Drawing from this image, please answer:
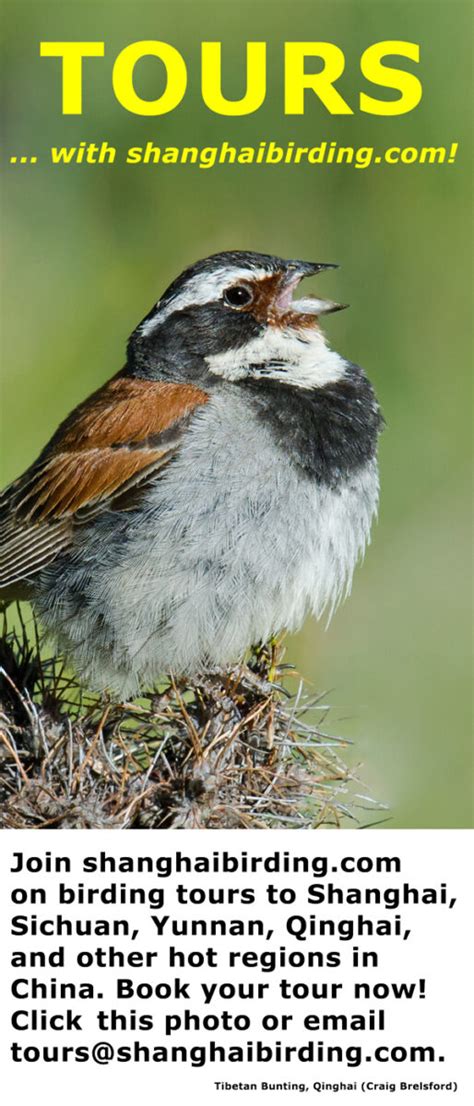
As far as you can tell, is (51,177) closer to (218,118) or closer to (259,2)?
(218,118)

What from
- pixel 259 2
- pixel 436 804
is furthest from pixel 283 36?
pixel 436 804

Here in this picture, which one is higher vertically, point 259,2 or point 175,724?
point 259,2

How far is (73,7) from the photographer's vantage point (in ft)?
18.1

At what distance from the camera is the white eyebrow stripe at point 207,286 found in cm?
448

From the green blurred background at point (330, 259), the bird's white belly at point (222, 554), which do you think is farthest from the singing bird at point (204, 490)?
the green blurred background at point (330, 259)

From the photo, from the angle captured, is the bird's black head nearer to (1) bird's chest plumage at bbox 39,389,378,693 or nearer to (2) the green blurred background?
(1) bird's chest plumage at bbox 39,389,378,693

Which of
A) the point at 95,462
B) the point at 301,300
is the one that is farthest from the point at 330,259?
the point at 95,462

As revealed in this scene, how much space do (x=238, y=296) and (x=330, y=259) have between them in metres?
1.89

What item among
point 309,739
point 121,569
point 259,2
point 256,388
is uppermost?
point 259,2

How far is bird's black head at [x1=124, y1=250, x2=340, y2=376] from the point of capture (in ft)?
14.7

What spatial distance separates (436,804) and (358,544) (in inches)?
61.7

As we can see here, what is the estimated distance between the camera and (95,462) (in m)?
4.57

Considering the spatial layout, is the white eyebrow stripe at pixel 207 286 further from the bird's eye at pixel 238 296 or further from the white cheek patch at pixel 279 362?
the white cheek patch at pixel 279 362
